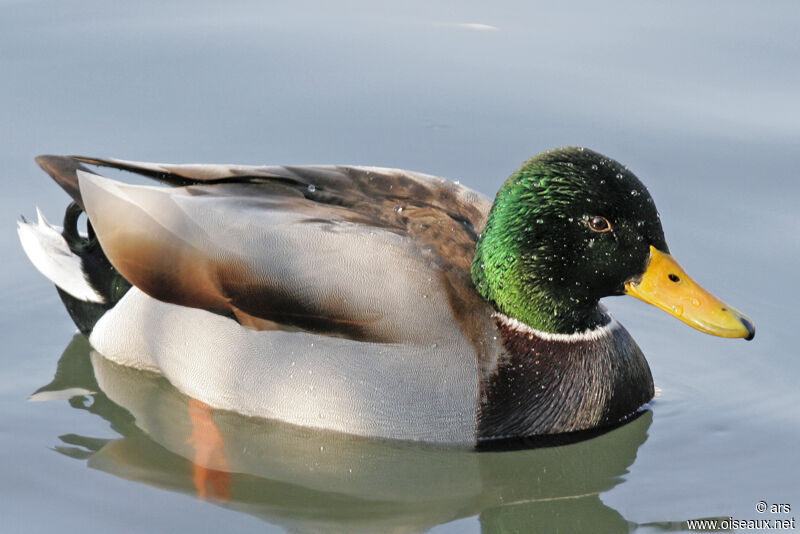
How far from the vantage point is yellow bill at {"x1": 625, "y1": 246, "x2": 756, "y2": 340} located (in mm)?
5965

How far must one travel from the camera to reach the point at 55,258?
272 inches

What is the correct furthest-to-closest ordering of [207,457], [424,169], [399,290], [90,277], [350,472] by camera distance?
[424,169]
[90,277]
[207,457]
[350,472]
[399,290]

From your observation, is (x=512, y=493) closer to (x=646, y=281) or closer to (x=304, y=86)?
(x=646, y=281)

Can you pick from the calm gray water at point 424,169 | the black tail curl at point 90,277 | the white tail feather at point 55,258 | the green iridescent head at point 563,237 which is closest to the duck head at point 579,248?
the green iridescent head at point 563,237

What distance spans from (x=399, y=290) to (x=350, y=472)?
84cm

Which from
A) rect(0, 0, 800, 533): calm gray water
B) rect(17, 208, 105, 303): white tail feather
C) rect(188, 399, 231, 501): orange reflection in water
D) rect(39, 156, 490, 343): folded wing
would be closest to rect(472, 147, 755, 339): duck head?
rect(39, 156, 490, 343): folded wing

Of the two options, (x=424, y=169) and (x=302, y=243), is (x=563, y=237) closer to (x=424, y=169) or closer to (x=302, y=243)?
(x=302, y=243)

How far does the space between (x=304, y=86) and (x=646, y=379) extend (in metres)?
3.43

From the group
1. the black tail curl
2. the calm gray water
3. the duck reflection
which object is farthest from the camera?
the black tail curl

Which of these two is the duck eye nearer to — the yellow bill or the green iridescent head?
the green iridescent head

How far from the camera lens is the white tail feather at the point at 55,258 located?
684cm

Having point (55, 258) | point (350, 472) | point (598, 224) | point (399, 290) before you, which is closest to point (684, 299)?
point (598, 224)

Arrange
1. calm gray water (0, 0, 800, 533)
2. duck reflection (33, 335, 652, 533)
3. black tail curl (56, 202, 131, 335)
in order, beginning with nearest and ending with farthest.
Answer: duck reflection (33, 335, 652, 533), calm gray water (0, 0, 800, 533), black tail curl (56, 202, 131, 335)

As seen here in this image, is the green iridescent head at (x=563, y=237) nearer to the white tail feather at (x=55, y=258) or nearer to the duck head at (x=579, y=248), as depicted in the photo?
the duck head at (x=579, y=248)
